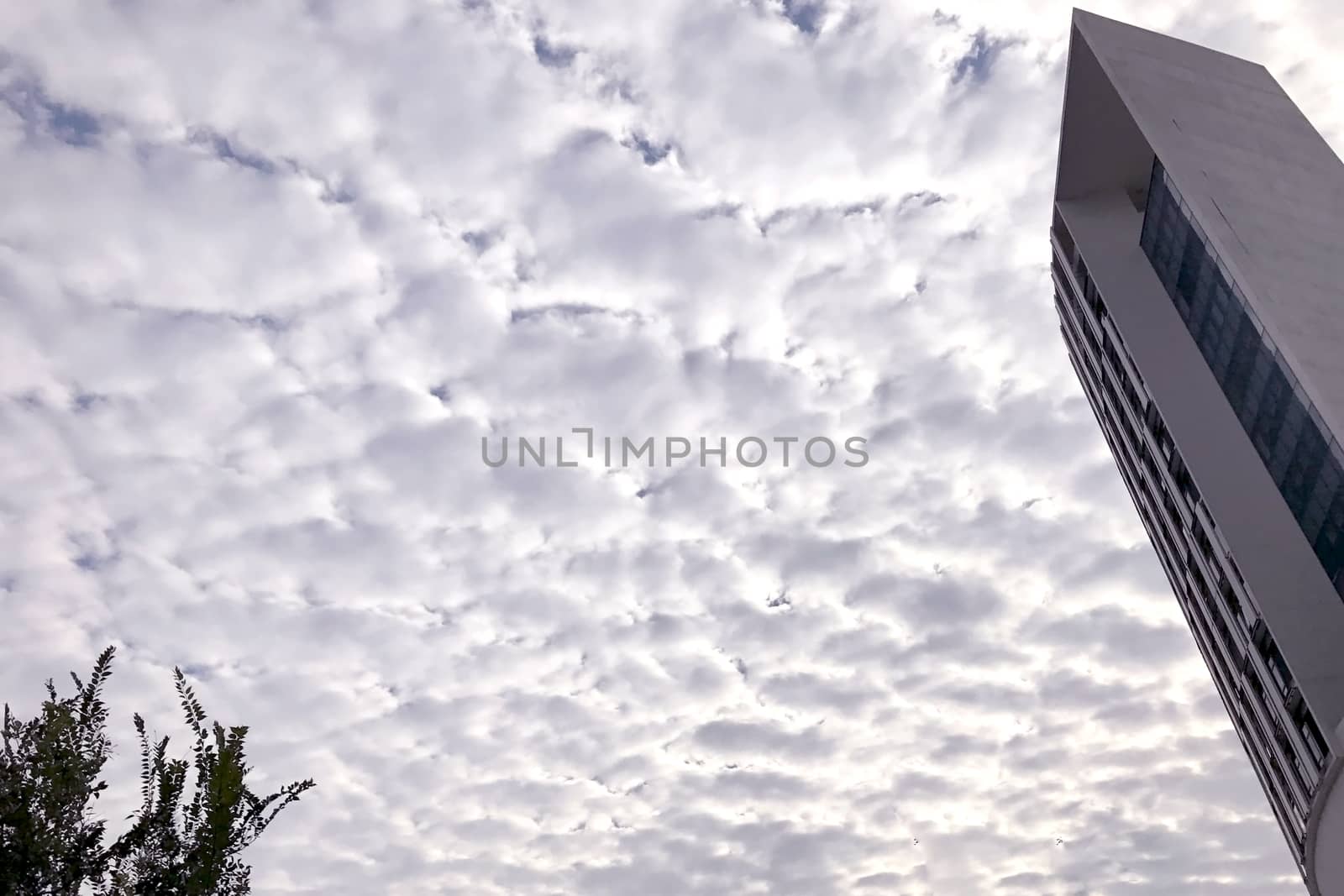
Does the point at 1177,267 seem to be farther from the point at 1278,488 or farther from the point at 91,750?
the point at 91,750

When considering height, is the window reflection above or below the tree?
above

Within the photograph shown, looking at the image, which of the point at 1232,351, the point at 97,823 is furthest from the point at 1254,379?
the point at 97,823

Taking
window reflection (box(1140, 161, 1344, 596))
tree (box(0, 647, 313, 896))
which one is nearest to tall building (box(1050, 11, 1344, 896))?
window reflection (box(1140, 161, 1344, 596))

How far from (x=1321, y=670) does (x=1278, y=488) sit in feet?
31.1

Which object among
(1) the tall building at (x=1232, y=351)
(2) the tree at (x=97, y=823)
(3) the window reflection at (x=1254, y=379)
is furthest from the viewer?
(1) the tall building at (x=1232, y=351)

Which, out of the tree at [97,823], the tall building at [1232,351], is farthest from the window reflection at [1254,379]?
the tree at [97,823]

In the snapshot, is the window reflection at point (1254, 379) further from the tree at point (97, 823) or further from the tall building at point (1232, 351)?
the tree at point (97, 823)

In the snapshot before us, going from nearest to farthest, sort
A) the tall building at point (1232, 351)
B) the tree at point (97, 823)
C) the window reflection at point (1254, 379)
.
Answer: the tree at point (97, 823), the window reflection at point (1254, 379), the tall building at point (1232, 351)

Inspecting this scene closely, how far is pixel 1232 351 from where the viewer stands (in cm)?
4716

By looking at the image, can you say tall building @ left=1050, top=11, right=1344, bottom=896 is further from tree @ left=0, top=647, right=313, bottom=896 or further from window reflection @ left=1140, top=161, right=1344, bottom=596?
tree @ left=0, top=647, right=313, bottom=896

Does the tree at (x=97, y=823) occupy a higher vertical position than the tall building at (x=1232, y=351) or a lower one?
lower

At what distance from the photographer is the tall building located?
139 feet

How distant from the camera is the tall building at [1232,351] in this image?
139 feet

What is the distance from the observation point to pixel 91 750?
11055mm
